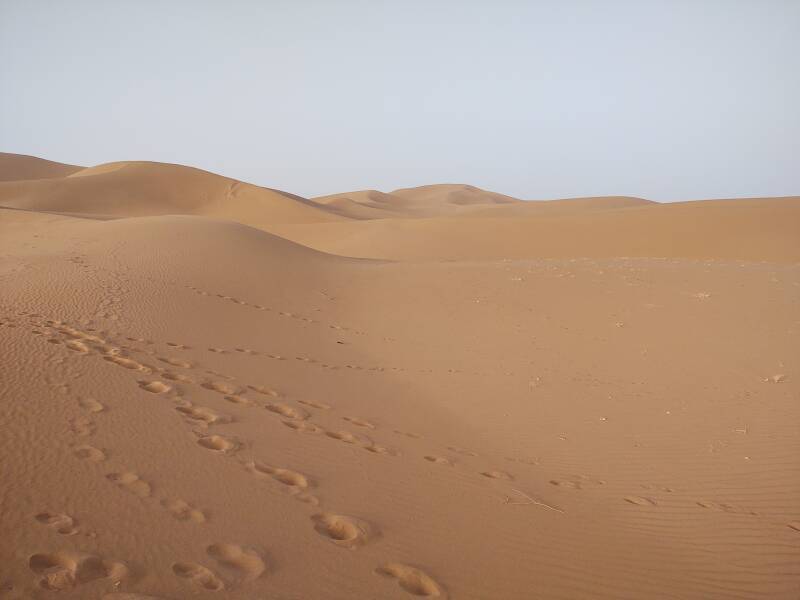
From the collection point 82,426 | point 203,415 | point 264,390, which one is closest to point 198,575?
point 82,426

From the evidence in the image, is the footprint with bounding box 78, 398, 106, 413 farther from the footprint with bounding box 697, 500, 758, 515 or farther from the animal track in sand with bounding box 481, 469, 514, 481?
the footprint with bounding box 697, 500, 758, 515

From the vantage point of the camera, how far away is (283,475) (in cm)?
372

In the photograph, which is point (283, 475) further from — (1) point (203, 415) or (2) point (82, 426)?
(2) point (82, 426)

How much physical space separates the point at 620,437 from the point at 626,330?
4.09 meters

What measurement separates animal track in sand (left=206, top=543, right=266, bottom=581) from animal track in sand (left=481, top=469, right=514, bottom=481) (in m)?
1.94

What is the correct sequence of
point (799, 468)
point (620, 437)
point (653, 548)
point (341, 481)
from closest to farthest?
point (653, 548) < point (341, 481) < point (799, 468) < point (620, 437)

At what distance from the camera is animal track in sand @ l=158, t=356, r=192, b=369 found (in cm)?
546

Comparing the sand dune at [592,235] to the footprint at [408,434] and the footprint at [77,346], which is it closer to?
the footprint at [77,346]

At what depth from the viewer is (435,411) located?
18.4 feet

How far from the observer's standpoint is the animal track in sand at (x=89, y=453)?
3396 millimetres

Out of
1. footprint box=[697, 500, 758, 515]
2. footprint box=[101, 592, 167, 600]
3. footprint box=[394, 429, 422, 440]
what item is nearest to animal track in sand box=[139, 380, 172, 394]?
footprint box=[394, 429, 422, 440]

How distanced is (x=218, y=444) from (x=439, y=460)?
164 cm

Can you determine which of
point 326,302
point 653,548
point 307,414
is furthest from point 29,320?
point 653,548

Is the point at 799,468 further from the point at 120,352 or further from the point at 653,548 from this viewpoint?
the point at 120,352
